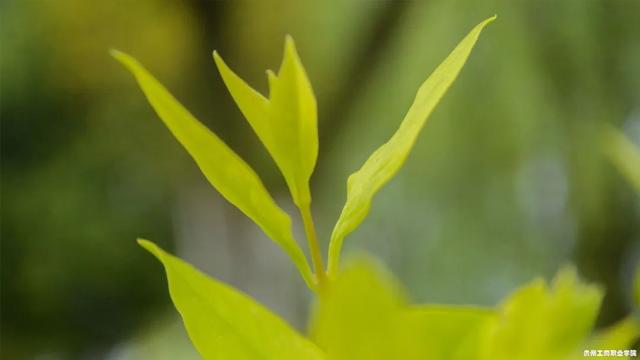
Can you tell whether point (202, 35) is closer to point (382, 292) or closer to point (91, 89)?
point (91, 89)

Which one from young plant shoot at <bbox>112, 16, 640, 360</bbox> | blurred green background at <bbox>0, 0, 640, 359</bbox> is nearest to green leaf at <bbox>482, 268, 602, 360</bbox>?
young plant shoot at <bbox>112, 16, 640, 360</bbox>

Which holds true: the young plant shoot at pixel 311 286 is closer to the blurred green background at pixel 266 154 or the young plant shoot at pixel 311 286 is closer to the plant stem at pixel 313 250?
the plant stem at pixel 313 250

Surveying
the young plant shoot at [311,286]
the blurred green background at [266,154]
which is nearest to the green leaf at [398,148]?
the young plant shoot at [311,286]

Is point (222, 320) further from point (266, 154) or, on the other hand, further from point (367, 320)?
point (266, 154)

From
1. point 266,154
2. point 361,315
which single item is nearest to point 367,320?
point 361,315

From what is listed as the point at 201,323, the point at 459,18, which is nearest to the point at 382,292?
the point at 201,323

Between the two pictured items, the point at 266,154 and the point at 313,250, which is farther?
the point at 266,154
